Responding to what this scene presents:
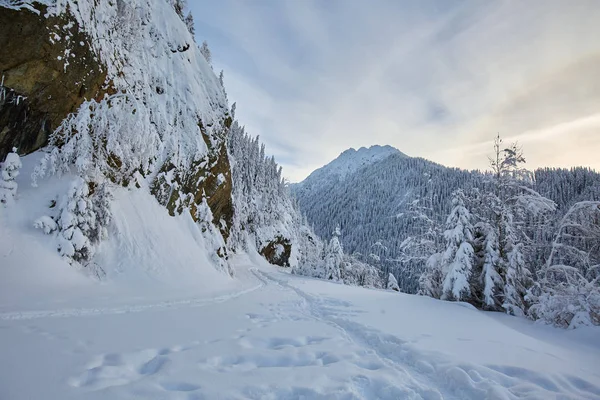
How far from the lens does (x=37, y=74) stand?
1020 centimetres

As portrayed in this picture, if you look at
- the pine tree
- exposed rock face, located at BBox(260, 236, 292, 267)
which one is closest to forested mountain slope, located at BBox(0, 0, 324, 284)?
the pine tree

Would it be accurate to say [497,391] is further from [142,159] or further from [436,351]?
[142,159]

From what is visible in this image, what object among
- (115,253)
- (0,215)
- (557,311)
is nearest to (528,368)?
(557,311)

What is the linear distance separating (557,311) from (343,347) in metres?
7.53

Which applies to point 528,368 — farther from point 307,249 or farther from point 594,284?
point 307,249

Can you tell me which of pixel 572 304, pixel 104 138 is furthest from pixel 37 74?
pixel 572 304

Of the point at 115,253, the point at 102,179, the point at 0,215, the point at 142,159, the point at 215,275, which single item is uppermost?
the point at 142,159

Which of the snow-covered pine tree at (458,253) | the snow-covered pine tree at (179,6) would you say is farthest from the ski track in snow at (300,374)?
the snow-covered pine tree at (179,6)

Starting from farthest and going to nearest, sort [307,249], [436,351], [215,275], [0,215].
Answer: [307,249] < [215,275] < [0,215] < [436,351]

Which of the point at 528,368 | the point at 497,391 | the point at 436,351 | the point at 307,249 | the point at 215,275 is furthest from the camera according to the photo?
the point at 307,249

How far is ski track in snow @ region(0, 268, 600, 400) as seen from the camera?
143 inches

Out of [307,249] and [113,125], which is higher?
[113,125]

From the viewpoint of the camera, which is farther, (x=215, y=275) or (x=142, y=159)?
(x=215, y=275)

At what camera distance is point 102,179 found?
1161cm
